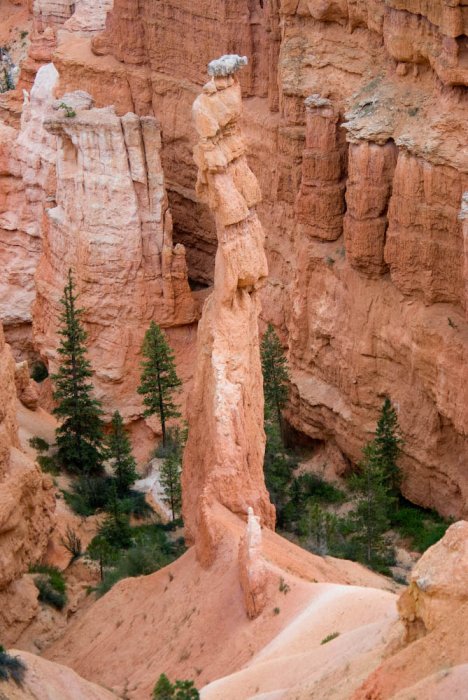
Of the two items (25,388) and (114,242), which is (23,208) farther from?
(25,388)

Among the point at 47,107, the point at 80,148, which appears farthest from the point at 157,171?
the point at 47,107

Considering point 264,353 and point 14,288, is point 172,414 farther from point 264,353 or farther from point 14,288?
point 14,288

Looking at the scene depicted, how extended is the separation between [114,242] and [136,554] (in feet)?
47.4

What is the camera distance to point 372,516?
36969 millimetres

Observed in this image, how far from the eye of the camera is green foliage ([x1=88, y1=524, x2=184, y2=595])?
109ft

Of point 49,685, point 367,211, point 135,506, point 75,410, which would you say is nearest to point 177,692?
point 49,685

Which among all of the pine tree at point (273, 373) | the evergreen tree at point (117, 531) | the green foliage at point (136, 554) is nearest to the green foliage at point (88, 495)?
the evergreen tree at point (117, 531)

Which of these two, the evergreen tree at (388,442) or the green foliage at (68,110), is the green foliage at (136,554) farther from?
the green foliage at (68,110)

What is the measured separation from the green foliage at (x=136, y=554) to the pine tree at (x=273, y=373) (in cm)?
620

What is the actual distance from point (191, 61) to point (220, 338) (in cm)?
2281

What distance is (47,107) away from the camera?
5303cm

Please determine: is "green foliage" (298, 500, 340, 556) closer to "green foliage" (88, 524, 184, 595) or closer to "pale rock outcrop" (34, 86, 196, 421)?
"green foliage" (88, 524, 184, 595)

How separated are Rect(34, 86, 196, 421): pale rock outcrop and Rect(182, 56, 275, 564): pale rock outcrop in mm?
14532

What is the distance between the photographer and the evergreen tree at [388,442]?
130 feet
